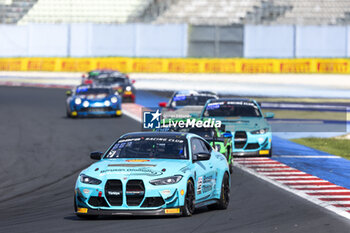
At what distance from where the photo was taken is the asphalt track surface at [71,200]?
34.8 feet

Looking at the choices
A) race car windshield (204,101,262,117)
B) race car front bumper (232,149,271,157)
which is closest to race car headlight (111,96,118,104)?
race car windshield (204,101,262,117)

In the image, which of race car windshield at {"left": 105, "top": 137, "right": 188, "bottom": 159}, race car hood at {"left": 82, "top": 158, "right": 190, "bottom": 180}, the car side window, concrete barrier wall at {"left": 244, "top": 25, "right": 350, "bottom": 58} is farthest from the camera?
concrete barrier wall at {"left": 244, "top": 25, "right": 350, "bottom": 58}

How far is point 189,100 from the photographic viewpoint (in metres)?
24.8

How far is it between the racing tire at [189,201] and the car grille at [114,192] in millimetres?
860

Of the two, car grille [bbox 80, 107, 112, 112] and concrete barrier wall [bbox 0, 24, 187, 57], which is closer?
car grille [bbox 80, 107, 112, 112]

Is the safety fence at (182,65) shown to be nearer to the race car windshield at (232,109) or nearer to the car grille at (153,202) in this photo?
the race car windshield at (232,109)

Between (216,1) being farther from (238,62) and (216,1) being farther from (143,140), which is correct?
(143,140)

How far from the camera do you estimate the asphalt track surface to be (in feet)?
34.8

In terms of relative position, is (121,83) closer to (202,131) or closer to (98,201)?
(202,131)

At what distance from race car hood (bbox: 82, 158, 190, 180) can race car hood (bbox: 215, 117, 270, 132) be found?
7990 millimetres

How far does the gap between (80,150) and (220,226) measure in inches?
447

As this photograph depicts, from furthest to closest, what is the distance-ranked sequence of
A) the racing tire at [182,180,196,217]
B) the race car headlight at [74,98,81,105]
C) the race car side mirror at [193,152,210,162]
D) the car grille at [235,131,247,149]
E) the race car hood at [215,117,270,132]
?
the race car headlight at [74,98,81,105] → the race car hood at [215,117,270,132] → the car grille at [235,131,247,149] → the race car side mirror at [193,152,210,162] → the racing tire at [182,180,196,217]

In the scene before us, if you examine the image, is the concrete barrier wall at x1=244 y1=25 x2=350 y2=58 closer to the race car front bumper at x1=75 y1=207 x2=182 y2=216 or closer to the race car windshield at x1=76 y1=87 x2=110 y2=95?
the race car windshield at x1=76 y1=87 x2=110 y2=95

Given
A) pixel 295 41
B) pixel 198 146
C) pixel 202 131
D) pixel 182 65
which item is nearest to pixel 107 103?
pixel 202 131
